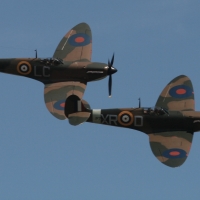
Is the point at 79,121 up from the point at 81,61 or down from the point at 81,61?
down

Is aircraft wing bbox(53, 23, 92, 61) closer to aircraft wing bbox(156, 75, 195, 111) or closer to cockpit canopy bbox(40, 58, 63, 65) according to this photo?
cockpit canopy bbox(40, 58, 63, 65)

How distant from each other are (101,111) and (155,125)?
3.55 metres

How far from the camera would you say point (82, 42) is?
6538 centimetres

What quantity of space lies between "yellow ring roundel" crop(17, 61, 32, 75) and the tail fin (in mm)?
5434

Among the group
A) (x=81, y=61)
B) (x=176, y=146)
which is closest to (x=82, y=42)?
(x=81, y=61)

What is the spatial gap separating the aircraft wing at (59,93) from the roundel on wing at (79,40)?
3.70m

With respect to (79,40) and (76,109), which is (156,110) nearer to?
(76,109)

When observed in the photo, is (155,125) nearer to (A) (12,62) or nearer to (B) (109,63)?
(B) (109,63)

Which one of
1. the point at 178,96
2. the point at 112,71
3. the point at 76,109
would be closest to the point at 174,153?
the point at 178,96

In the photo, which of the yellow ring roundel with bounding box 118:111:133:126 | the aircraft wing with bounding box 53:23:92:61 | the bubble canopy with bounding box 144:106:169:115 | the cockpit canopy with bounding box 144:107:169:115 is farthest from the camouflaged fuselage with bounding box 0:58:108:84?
the cockpit canopy with bounding box 144:107:169:115

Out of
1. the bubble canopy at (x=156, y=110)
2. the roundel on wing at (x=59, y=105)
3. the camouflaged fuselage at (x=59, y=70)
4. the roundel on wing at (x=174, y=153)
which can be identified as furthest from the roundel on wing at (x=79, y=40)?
the roundel on wing at (x=174, y=153)

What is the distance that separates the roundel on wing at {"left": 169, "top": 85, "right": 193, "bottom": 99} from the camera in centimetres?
6081

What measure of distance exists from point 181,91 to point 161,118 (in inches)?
113

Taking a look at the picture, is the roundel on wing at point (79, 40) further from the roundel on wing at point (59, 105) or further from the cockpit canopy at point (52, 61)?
the roundel on wing at point (59, 105)
